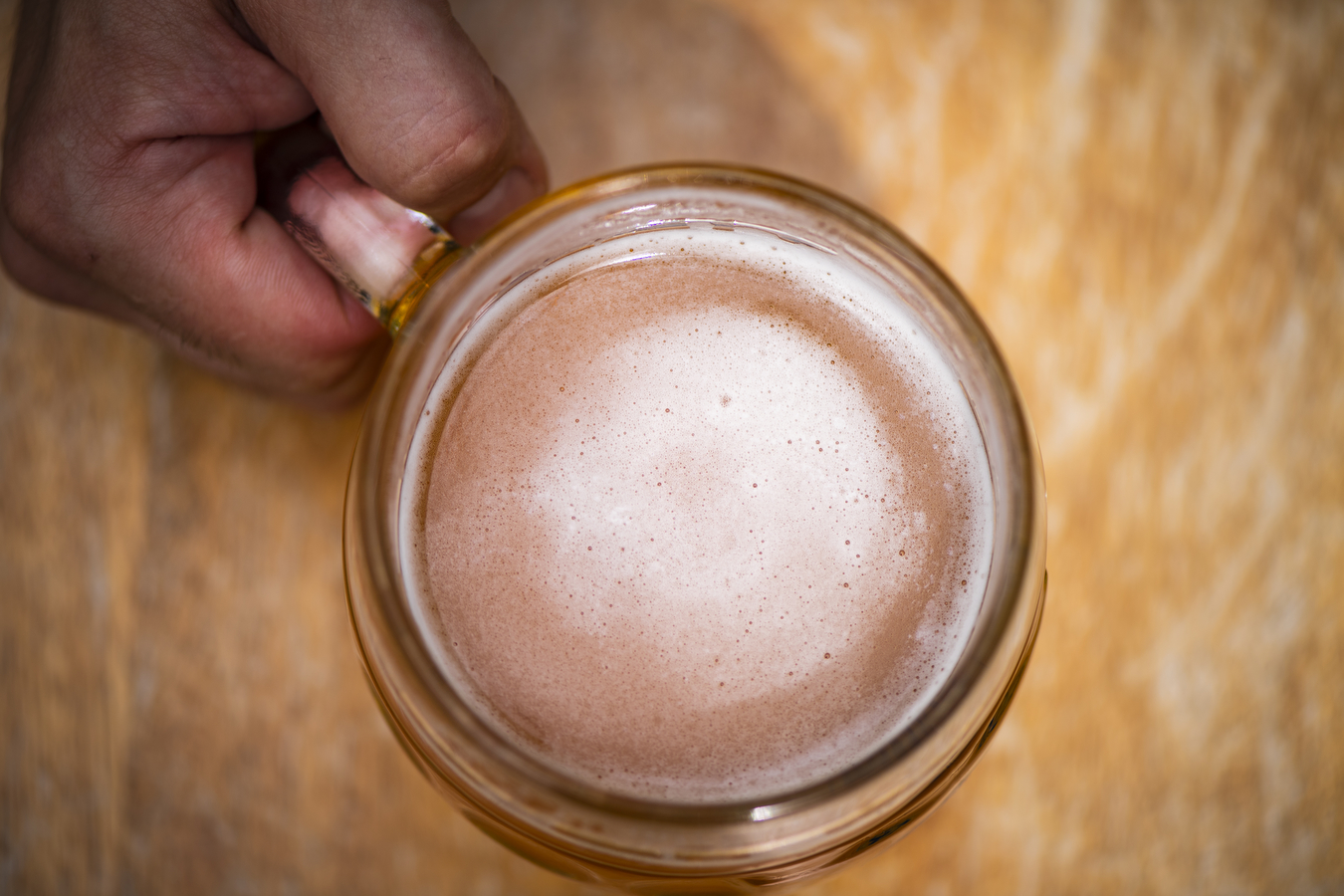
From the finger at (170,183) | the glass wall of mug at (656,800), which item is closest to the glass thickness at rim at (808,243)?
the glass wall of mug at (656,800)

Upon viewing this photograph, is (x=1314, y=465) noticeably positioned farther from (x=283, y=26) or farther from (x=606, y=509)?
(x=283, y=26)

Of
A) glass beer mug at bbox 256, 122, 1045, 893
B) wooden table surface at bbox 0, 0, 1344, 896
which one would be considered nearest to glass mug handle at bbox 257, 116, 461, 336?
glass beer mug at bbox 256, 122, 1045, 893

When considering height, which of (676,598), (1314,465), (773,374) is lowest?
(676,598)

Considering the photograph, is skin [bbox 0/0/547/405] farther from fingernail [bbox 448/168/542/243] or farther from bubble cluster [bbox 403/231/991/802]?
bubble cluster [bbox 403/231/991/802]

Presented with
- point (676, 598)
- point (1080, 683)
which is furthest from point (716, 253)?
point (1080, 683)

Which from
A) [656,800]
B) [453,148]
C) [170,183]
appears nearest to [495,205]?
[453,148]

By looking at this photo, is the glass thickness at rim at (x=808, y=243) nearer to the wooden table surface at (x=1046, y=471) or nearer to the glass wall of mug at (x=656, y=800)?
the glass wall of mug at (x=656, y=800)
